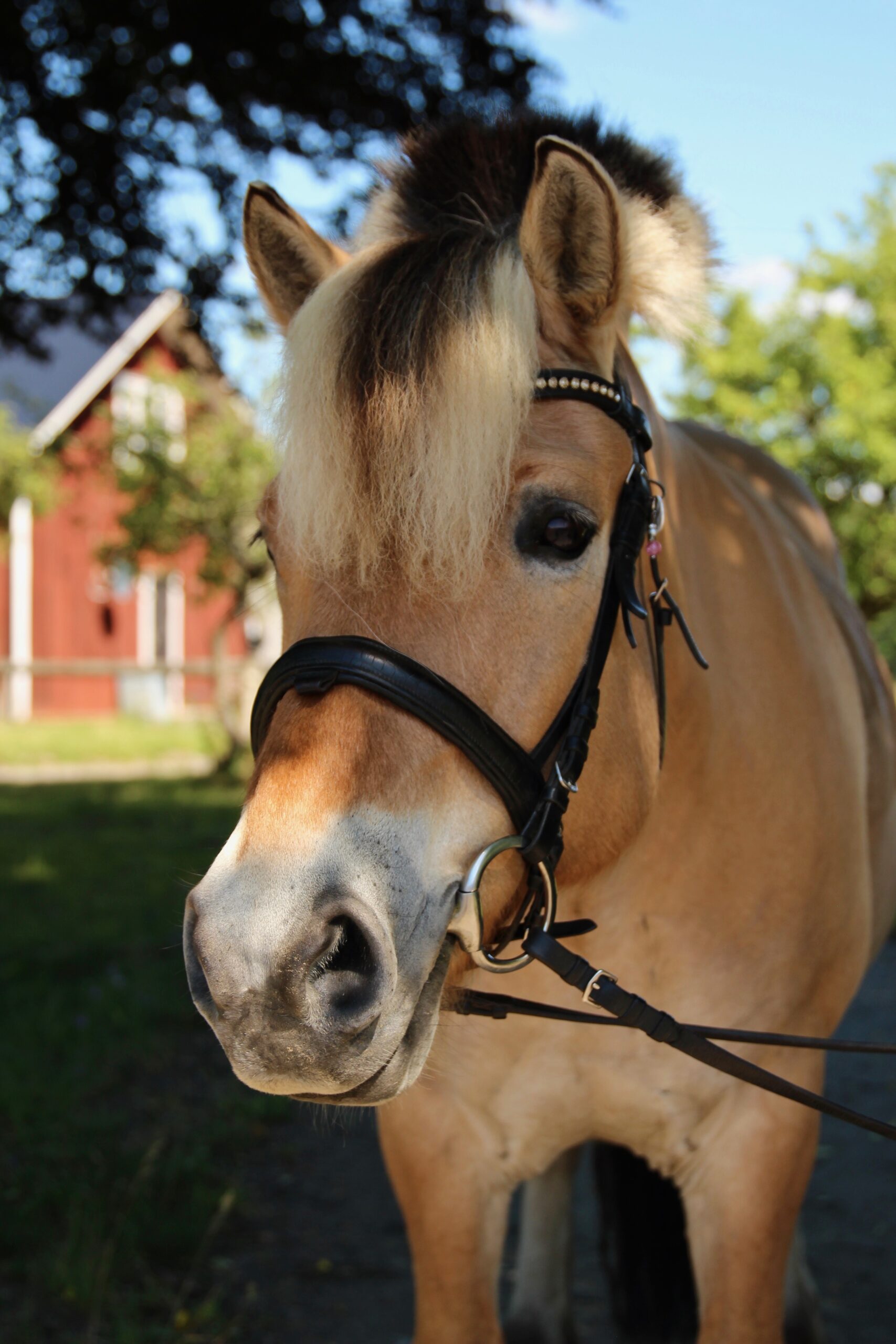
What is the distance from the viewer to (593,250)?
5.58 feet

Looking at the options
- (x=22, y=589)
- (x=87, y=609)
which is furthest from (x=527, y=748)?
(x=87, y=609)

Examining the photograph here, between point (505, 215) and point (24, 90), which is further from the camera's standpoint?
point (24, 90)

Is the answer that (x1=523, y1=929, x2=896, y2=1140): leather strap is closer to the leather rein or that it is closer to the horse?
the leather rein

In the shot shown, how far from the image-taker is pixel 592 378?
1.72 metres

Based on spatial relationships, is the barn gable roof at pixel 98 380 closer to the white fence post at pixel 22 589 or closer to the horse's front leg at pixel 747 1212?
the white fence post at pixel 22 589

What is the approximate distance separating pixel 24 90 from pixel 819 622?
406 cm

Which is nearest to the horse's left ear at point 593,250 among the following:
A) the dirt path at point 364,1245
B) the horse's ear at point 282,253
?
the horse's ear at point 282,253

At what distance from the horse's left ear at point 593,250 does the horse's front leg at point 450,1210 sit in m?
1.41

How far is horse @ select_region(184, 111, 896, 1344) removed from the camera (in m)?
1.34

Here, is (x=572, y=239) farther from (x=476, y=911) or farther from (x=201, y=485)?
(x=201, y=485)

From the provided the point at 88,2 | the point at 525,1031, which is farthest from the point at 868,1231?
the point at 88,2

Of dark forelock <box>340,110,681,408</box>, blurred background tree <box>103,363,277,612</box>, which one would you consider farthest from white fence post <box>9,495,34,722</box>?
dark forelock <box>340,110,681,408</box>

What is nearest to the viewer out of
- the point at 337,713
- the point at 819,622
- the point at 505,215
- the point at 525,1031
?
the point at 337,713

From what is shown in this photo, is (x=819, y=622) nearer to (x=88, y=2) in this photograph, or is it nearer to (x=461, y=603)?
(x=461, y=603)
